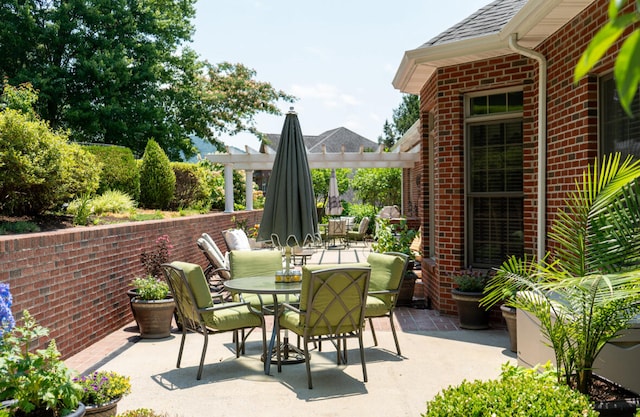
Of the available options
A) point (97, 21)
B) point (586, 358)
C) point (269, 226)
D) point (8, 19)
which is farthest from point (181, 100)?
point (586, 358)

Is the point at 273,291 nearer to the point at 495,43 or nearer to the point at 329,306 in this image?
the point at 329,306

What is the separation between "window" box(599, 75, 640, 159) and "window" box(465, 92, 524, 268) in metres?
1.88

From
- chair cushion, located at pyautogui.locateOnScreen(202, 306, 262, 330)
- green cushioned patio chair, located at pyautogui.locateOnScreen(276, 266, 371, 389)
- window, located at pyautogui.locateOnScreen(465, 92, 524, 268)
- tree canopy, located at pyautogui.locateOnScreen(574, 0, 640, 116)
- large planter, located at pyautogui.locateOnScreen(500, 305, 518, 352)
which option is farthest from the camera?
window, located at pyautogui.locateOnScreen(465, 92, 524, 268)

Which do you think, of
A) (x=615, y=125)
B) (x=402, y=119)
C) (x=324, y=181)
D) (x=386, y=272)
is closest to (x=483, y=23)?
(x=615, y=125)

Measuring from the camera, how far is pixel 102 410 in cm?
369

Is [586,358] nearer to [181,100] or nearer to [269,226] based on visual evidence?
[269,226]

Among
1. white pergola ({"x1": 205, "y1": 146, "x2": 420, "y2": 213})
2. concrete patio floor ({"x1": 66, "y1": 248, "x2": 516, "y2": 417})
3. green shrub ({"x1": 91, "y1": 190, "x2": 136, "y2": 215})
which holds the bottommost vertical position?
concrete patio floor ({"x1": 66, "y1": 248, "x2": 516, "y2": 417})

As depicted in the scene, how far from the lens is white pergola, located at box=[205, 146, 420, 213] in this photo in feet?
51.2

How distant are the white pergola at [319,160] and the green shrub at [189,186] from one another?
0.70 m

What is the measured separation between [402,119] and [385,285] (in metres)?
49.4

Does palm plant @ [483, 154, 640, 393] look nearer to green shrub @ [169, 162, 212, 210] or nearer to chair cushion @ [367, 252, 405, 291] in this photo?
chair cushion @ [367, 252, 405, 291]

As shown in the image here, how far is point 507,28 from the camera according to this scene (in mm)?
6199

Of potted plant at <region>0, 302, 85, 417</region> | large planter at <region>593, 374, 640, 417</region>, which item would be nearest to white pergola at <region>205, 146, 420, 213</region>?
potted plant at <region>0, 302, 85, 417</region>

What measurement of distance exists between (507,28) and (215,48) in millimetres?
22281
